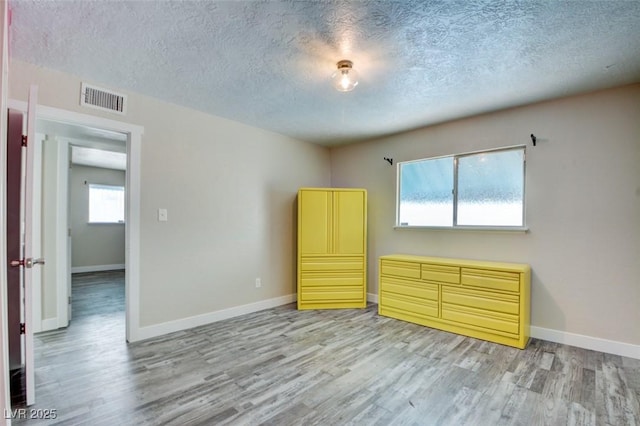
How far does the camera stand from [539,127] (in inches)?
128

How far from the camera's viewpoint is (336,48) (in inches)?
88.4

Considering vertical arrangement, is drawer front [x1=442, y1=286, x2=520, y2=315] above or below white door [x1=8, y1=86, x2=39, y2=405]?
below

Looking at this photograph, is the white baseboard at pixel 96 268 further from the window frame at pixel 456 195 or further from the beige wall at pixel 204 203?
the window frame at pixel 456 195

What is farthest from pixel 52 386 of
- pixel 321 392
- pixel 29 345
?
pixel 321 392

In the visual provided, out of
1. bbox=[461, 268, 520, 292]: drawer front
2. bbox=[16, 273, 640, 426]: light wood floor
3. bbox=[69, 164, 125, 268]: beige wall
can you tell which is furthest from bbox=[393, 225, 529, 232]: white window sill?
bbox=[69, 164, 125, 268]: beige wall

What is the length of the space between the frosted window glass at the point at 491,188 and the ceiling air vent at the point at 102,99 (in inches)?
148

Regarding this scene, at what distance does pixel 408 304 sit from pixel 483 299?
86 centimetres

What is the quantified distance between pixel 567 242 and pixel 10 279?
488 centimetres

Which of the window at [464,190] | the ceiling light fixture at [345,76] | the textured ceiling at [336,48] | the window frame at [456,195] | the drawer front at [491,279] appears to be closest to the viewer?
the textured ceiling at [336,48]

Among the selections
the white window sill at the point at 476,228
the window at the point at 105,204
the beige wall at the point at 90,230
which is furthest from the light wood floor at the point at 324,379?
the window at the point at 105,204

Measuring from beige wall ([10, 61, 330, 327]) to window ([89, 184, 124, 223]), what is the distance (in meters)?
5.52

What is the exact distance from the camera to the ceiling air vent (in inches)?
110

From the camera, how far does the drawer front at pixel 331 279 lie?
4.26 metres

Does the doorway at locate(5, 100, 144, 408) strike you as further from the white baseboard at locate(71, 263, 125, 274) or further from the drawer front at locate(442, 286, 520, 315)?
the white baseboard at locate(71, 263, 125, 274)
